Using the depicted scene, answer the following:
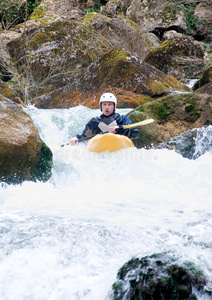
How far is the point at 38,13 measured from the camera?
58.7ft

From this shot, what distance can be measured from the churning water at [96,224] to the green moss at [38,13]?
51.7 ft

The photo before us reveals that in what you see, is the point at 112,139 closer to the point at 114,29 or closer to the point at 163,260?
the point at 163,260

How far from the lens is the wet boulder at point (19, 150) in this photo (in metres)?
3.18

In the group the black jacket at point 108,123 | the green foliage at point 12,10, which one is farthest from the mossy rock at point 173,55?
the green foliage at point 12,10

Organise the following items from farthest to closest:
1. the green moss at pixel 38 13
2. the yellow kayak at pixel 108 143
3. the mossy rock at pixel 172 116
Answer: the green moss at pixel 38 13
the mossy rock at pixel 172 116
the yellow kayak at pixel 108 143

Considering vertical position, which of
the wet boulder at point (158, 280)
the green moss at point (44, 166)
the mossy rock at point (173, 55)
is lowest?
the mossy rock at point (173, 55)

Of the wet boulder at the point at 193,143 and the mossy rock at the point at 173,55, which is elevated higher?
the wet boulder at the point at 193,143

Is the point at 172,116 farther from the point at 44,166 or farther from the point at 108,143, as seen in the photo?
the point at 44,166

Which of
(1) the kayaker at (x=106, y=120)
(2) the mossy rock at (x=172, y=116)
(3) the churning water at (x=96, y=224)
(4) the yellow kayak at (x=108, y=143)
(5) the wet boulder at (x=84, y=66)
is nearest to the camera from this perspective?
(3) the churning water at (x=96, y=224)

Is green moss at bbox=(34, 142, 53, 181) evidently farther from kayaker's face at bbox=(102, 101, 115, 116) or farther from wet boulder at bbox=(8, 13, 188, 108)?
wet boulder at bbox=(8, 13, 188, 108)

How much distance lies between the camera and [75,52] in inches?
407

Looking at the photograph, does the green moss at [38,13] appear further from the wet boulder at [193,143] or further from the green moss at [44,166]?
the green moss at [44,166]

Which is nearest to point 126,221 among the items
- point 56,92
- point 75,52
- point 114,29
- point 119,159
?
point 119,159

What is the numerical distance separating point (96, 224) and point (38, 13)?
1810cm
